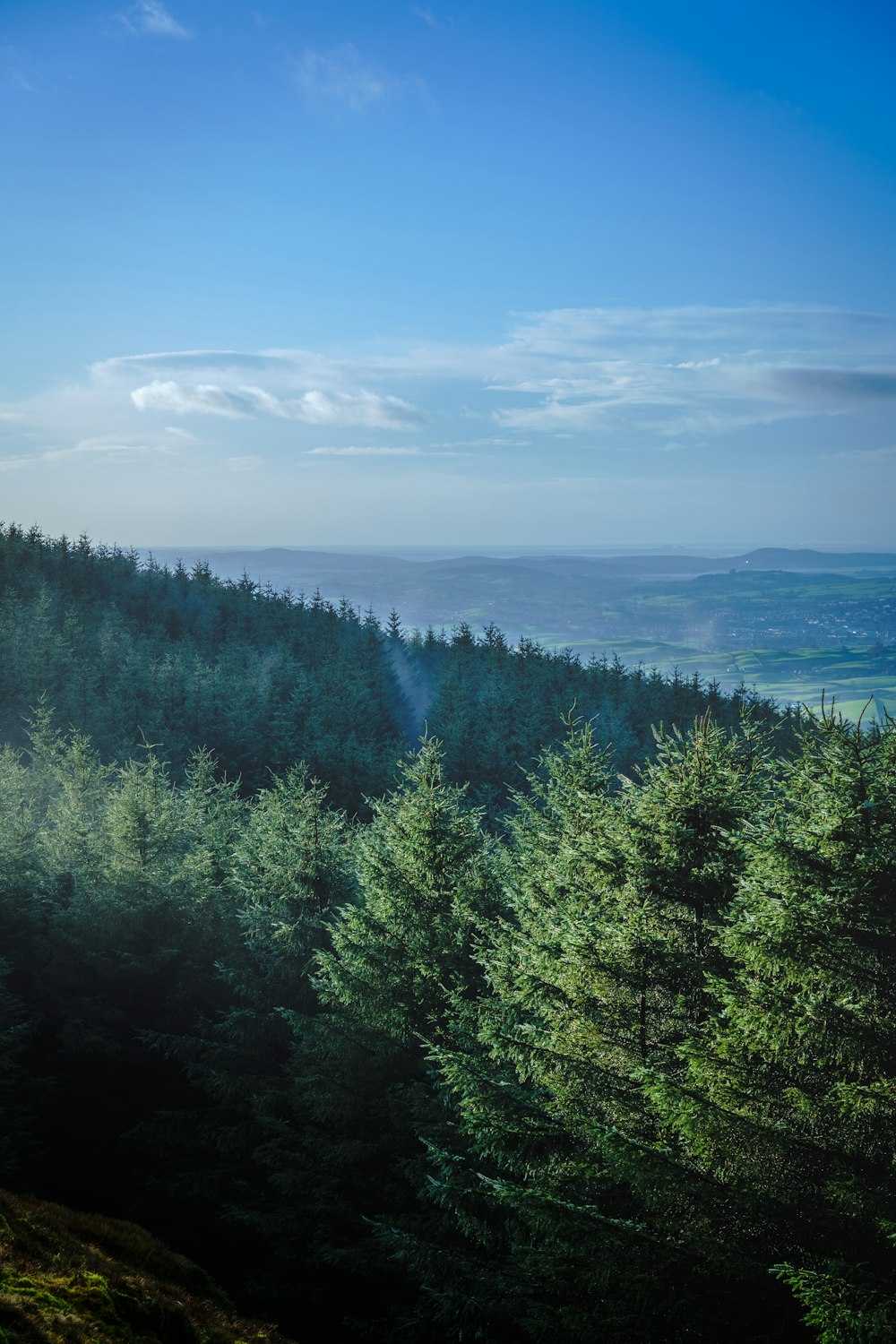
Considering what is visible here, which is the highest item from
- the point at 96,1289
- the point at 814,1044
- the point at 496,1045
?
the point at 814,1044

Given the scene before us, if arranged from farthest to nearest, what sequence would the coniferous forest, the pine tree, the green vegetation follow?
the coniferous forest, the pine tree, the green vegetation

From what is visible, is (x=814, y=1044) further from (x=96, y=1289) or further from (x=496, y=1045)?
(x=96, y=1289)

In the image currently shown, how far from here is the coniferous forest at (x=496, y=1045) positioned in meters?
8.41

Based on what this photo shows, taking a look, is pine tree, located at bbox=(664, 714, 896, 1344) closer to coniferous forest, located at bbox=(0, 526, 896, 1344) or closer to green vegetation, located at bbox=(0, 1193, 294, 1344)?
coniferous forest, located at bbox=(0, 526, 896, 1344)

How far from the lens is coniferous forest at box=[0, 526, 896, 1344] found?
27.6 feet

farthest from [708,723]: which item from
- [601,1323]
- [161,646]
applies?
[161,646]

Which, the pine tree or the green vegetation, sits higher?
the pine tree

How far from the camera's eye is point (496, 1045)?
11.0 m

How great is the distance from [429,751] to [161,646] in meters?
71.3

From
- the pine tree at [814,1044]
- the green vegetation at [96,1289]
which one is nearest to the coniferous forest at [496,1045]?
the pine tree at [814,1044]

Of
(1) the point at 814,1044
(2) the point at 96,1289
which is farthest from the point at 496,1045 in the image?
(2) the point at 96,1289

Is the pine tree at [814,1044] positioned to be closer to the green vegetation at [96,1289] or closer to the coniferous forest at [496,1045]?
the coniferous forest at [496,1045]

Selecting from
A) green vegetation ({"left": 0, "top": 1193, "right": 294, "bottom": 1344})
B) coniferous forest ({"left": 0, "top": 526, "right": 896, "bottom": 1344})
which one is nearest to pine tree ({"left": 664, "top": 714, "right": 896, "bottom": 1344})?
coniferous forest ({"left": 0, "top": 526, "right": 896, "bottom": 1344})

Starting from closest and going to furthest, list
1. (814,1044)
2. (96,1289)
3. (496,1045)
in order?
1. (814,1044)
2. (96,1289)
3. (496,1045)
